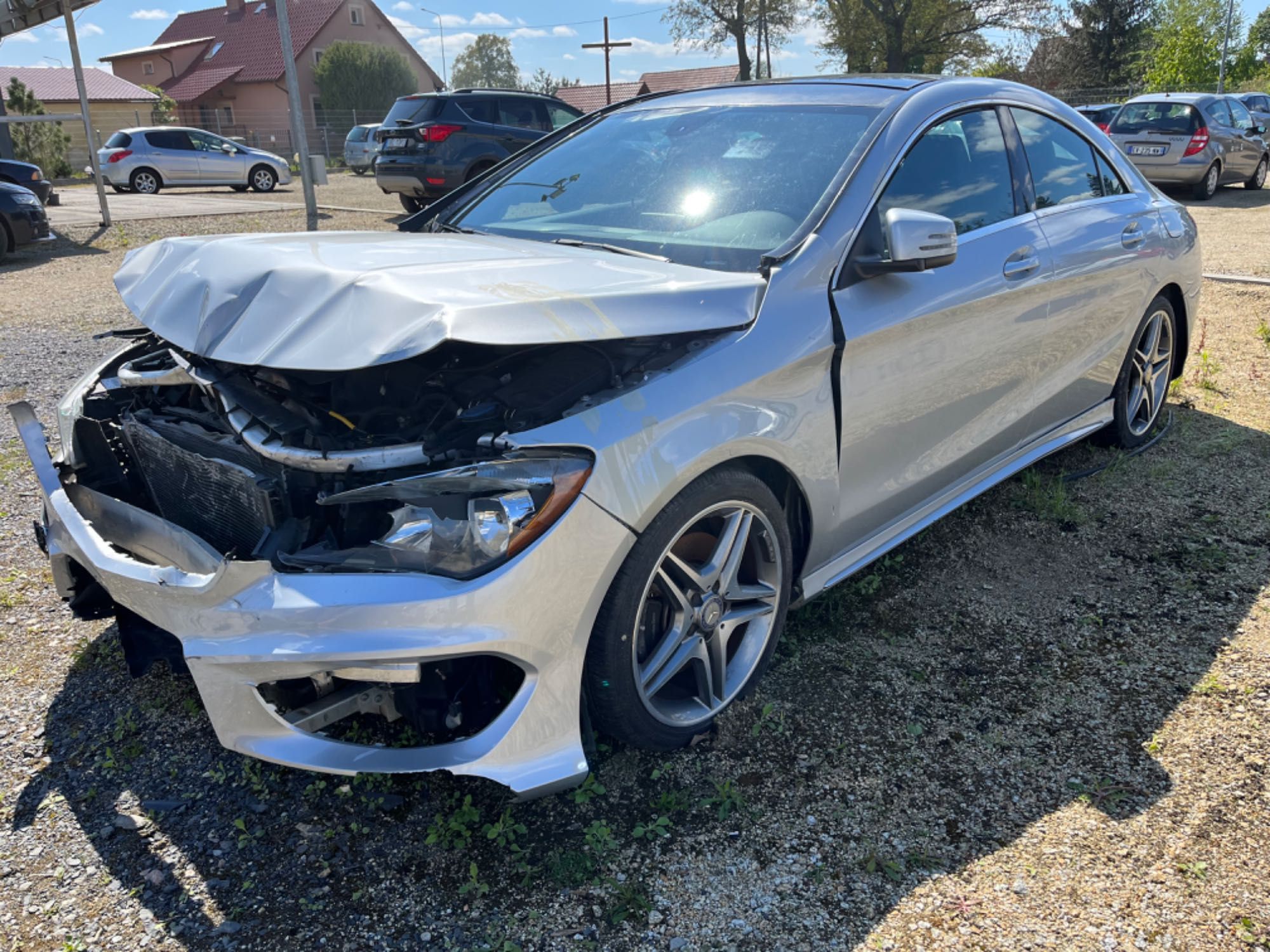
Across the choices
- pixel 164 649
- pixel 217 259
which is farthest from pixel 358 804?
pixel 217 259

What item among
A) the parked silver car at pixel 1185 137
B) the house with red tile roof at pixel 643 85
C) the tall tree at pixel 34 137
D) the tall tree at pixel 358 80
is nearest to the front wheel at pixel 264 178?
the tall tree at pixel 34 137

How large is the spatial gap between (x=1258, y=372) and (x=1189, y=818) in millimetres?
4760

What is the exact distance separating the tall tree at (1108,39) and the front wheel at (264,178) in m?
37.9

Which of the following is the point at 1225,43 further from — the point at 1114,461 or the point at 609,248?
the point at 609,248

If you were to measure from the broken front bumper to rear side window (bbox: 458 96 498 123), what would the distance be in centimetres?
1345

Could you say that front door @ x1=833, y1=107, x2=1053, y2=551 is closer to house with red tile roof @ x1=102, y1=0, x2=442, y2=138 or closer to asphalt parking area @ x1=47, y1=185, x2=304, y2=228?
asphalt parking area @ x1=47, y1=185, x2=304, y2=228

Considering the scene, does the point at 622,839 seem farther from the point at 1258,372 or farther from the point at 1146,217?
the point at 1258,372

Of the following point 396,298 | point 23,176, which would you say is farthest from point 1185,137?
point 23,176

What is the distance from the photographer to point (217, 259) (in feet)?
8.64

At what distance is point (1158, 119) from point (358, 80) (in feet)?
134

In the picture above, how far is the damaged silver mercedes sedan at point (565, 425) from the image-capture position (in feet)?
6.63

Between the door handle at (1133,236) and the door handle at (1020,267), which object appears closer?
the door handle at (1020,267)

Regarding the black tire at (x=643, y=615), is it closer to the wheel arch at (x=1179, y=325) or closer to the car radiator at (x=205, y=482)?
the car radiator at (x=205, y=482)

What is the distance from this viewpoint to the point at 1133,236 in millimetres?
4098
